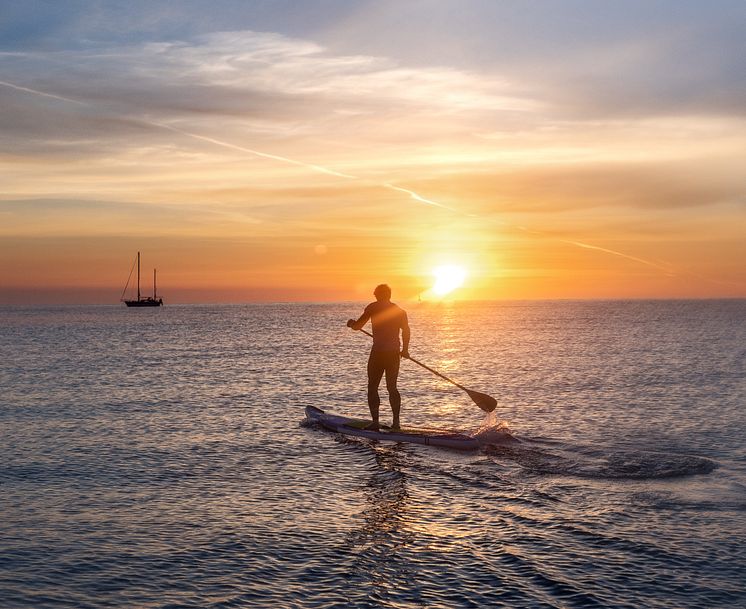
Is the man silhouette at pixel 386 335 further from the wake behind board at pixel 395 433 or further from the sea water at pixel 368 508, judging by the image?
the sea water at pixel 368 508

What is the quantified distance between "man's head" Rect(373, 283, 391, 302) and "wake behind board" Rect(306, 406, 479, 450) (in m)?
3.26

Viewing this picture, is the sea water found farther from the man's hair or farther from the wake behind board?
the man's hair

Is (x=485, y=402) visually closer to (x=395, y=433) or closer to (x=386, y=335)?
(x=395, y=433)

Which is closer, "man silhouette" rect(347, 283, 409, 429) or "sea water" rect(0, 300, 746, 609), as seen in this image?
"sea water" rect(0, 300, 746, 609)

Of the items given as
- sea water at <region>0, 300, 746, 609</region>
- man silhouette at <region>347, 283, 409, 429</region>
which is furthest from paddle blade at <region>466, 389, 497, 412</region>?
man silhouette at <region>347, 283, 409, 429</region>

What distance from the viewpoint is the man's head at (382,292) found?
716 inches

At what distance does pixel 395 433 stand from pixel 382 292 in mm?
3461

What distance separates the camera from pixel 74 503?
12.1m

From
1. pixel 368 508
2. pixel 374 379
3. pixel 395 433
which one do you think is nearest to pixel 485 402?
pixel 395 433

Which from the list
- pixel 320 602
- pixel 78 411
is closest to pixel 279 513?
pixel 320 602

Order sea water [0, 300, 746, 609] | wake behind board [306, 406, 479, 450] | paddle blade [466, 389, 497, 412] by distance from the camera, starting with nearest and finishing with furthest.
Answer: sea water [0, 300, 746, 609] < wake behind board [306, 406, 479, 450] < paddle blade [466, 389, 497, 412]

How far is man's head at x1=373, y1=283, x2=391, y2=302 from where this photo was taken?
59.7ft

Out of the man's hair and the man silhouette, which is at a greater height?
the man's hair

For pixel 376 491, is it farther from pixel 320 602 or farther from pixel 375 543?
pixel 320 602
